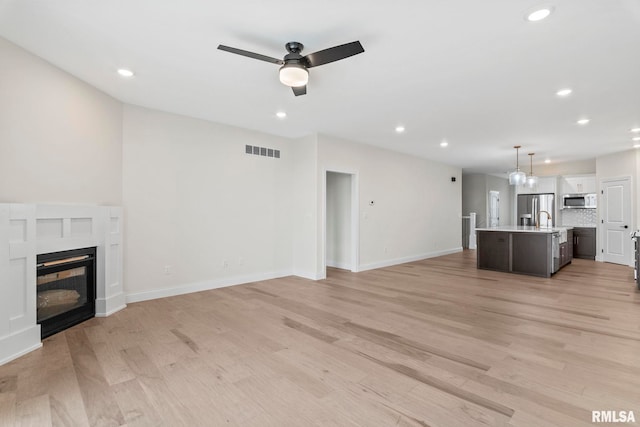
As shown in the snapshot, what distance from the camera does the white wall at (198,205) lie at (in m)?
4.39

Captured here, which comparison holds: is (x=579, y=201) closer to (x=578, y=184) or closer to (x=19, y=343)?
(x=578, y=184)

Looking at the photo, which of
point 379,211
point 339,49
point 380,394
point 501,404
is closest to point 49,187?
point 339,49

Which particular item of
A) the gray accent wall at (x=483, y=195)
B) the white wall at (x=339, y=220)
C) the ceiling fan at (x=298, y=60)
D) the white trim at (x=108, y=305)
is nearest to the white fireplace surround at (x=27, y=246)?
the white trim at (x=108, y=305)

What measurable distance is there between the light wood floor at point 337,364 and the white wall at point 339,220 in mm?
2411

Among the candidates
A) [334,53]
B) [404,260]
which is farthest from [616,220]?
[334,53]

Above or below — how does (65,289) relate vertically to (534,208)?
below

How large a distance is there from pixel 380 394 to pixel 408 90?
130 inches

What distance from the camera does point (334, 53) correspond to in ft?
8.22

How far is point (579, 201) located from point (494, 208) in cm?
271

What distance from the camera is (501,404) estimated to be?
203cm

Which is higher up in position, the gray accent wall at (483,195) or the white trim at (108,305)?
the gray accent wall at (483,195)

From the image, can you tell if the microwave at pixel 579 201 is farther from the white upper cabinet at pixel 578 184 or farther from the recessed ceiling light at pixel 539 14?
the recessed ceiling light at pixel 539 14

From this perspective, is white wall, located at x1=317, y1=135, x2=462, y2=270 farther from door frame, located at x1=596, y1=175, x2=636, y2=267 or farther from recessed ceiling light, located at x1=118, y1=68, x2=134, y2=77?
door frame, located at x1=596, y1=175, x2=636, y2=267

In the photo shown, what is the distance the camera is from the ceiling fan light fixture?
2.69 meters
